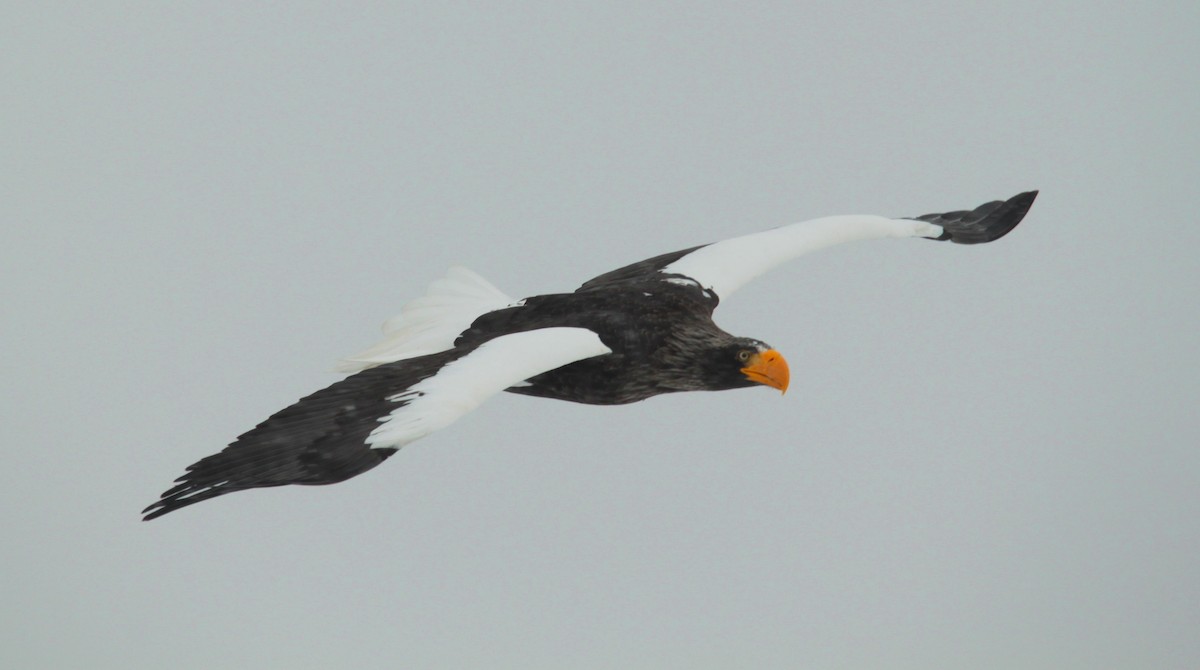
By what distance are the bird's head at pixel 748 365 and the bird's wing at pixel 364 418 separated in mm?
767

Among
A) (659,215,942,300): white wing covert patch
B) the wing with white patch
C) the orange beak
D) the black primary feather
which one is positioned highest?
(659,215,942,300): white wing covert patch

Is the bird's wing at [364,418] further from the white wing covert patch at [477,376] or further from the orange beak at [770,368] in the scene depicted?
the orange beak at [770,368]

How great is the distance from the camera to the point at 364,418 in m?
6.07

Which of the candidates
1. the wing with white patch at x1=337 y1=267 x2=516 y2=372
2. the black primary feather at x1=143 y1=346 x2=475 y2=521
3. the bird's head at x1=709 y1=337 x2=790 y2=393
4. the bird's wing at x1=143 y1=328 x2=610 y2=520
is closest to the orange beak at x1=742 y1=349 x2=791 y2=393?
the bird's head at x1=709 y1=337 x2=790 y2=393

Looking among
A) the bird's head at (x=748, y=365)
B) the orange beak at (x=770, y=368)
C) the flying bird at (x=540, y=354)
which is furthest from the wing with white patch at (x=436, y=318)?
the orange beak at (x=770, y=368)

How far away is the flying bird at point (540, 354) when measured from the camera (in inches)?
230

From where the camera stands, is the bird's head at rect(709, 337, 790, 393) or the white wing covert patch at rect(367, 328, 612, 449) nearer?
the white wing covert patch at rect(367, 328, 612, 449)

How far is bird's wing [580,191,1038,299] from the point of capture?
811 centimetres

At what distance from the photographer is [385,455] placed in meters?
5.81

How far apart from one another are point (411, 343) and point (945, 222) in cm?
354

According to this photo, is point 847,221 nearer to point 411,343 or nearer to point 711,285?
point 711,285

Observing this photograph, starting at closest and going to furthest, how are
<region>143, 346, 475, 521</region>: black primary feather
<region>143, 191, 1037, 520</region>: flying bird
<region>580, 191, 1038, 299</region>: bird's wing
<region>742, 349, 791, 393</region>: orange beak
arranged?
1. <region>143, 346, 475, 521</region>: black primary feather
2. <region>143, 191, 1037, 520</region>: flying bird
3. <region>742, 349, 791, 393</region>: orange beak
4. <region>580, 191, 1038, 299</region>: bird's wing

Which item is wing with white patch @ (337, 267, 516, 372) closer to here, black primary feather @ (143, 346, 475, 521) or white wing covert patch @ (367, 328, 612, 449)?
white wing covert patch @ (367, 328, 612, 449)

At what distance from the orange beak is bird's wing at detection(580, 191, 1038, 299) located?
0.91 metres
